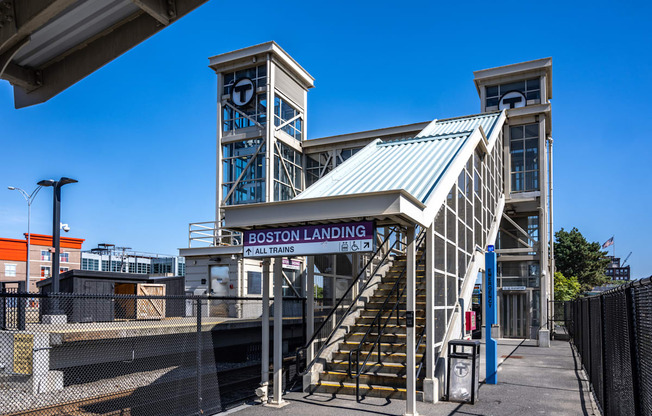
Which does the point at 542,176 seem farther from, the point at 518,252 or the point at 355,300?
the point at 355,300

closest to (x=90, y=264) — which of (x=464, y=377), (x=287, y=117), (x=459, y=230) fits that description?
(x=287, y=117)

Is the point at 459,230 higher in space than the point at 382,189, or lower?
lower

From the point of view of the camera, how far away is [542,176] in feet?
84.1

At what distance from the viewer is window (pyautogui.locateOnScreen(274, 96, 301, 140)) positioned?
27578 millimetres

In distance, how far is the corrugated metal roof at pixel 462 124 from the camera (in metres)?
21.4

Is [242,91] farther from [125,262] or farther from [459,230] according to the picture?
[125,262]

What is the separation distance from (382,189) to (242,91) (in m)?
18.4

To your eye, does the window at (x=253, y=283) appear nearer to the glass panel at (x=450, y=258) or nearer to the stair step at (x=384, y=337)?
the stair step at (x=384, y=337)

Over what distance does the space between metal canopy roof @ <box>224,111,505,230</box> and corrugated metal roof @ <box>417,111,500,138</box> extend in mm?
5169

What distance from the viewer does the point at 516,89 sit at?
27484mm

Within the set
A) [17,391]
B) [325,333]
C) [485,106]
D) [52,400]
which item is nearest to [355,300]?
[325,333]

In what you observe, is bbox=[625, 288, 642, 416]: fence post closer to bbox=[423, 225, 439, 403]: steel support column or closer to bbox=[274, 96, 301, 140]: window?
bbox=[423, 225, 439, 403]: steel support column

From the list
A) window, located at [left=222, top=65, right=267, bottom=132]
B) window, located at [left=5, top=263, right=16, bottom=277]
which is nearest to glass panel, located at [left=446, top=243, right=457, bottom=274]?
window, located at [left=222, top=65, right=267, bottom=132]

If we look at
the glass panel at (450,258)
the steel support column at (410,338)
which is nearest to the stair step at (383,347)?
the glass panel at (450,258)
